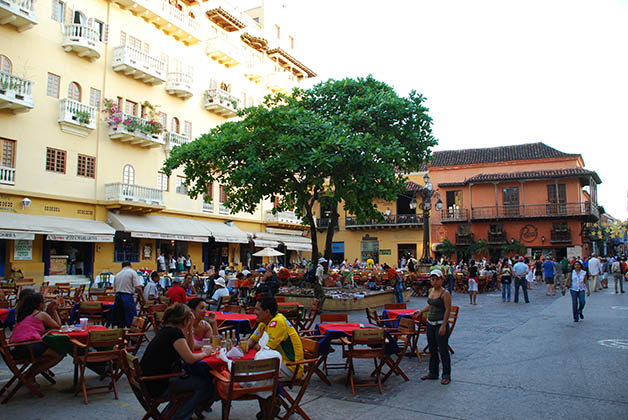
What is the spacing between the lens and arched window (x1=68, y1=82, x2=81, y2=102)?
21312mm

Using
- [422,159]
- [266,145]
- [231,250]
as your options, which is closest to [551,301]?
[422,159]

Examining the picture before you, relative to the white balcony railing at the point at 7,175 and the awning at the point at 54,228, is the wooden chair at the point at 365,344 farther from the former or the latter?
the white balcony railing at the point at 7,175

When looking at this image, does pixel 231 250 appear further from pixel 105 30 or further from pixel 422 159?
pixel 422 159

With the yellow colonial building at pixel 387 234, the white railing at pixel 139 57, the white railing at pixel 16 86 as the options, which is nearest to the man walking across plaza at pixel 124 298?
the white railing at pixel 16 86

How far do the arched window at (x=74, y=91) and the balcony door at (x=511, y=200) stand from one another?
3131 centimetres

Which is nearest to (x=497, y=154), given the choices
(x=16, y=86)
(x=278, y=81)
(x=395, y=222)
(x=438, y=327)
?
(x=395, y=222)

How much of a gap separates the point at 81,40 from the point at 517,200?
3233cm

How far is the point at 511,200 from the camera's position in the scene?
127ft

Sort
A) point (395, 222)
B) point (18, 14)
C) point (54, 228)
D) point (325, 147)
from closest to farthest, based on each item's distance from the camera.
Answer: point (325, 147) < point (18, 14) < point (54, 228) < point (395, 222)

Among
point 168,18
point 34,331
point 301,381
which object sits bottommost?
point 301,381

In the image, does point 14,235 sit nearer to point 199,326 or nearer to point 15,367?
point 15,367

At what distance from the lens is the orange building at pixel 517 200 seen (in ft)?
119

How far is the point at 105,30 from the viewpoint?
2289cm

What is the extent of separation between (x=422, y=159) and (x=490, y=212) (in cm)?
2409
